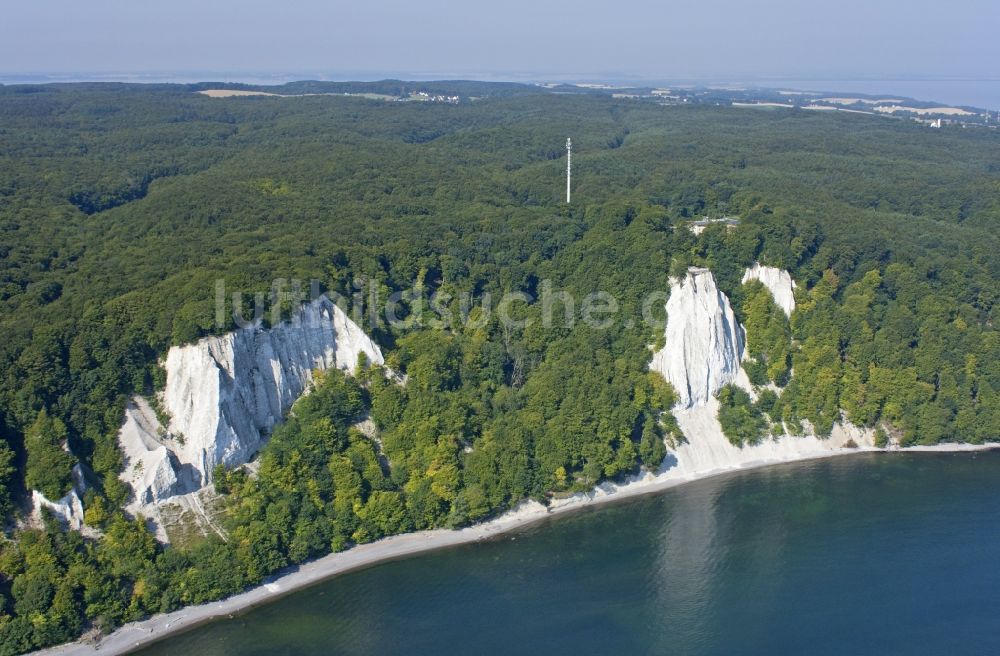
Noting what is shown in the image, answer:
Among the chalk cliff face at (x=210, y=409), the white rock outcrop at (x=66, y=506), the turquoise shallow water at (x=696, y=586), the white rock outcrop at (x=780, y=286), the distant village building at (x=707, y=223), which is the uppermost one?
the distant village building at (x=707, y=223)

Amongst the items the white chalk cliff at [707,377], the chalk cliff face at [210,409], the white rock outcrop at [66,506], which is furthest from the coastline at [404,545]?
the chalk cliff face at [210,409]

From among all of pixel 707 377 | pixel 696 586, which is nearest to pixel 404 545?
pixel 696 586

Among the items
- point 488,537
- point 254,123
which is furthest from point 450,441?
point 254,123

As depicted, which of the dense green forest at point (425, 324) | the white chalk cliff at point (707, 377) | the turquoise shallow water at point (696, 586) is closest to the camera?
the turquoise shallow water at point (696, 586)

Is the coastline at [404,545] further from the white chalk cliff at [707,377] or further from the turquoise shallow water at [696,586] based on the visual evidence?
the turquoise shallow water at [696,586]

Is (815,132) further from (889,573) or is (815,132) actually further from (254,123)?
(889,573)

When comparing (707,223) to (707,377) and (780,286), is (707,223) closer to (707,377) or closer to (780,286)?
(780,286)

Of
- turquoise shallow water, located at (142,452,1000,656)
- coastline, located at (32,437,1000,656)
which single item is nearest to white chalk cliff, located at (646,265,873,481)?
coastline, located at (32,437,1000,656)
